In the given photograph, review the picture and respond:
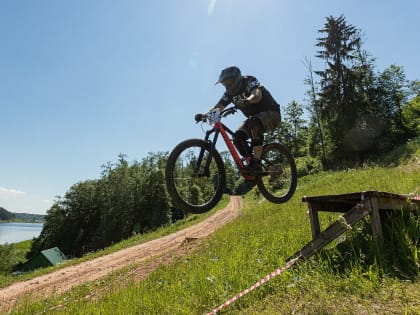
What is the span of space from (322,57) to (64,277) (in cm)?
3402

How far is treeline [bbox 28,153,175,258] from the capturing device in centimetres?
4288

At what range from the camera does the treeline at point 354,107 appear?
28.8 metres

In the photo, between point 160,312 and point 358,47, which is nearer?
point 160,312

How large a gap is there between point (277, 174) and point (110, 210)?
152ft

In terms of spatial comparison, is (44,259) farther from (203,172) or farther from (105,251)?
(203,172)

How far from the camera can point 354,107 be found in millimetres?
29484

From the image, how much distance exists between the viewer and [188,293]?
488cm

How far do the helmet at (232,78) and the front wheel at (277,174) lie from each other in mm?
1389

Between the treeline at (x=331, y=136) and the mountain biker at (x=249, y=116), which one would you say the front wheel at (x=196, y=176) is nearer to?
the mountain biker at (x=249, y=116)

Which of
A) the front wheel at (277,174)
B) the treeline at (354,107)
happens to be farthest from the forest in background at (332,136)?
the front wheel at (277,174)

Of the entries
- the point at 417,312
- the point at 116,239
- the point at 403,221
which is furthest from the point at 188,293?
the point at 116,239

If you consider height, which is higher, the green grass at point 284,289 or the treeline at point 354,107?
the treeline at point 354,107

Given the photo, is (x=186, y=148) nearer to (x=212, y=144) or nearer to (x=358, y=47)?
(x=212, y=144)

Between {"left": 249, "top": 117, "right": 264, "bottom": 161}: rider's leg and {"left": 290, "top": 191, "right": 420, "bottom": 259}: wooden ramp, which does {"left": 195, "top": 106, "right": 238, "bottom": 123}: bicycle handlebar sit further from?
{"left": 290, "top": 191, "right": 420, "bottom": 259}: wooden ramp
